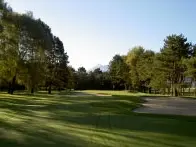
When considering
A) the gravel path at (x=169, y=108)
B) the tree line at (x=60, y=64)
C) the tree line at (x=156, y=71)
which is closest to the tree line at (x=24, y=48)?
the tree line at (x=60, y=64)

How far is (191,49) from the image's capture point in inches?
3248

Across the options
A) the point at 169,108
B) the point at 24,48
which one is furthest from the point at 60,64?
the point at 169,108

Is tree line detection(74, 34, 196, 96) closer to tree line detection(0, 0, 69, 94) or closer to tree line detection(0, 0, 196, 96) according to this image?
tree line detection(0, 0, 196, 96)

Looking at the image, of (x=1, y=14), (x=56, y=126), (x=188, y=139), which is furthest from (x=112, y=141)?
(x=1, y=14)

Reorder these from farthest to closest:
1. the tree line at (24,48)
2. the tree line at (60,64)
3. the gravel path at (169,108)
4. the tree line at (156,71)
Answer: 1. the tree line at (156,71)
2. the tree line at (60,64)
3. the tree line at (24,48)
4. the gravel path at (169,108)

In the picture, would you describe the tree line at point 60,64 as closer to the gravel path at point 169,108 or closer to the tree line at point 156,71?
the tree line at point 156,71

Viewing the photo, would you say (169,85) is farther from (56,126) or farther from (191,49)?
(56,126)

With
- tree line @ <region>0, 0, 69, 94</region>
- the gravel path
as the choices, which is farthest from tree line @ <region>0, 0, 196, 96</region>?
the gravel path

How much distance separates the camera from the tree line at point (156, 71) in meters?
78.9

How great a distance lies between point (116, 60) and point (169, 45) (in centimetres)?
5774

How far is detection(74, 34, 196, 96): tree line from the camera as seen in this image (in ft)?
259

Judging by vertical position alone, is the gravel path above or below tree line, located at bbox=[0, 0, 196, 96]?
below

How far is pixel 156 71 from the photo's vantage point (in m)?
83.2

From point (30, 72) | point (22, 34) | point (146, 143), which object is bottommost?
point (146, 143)
